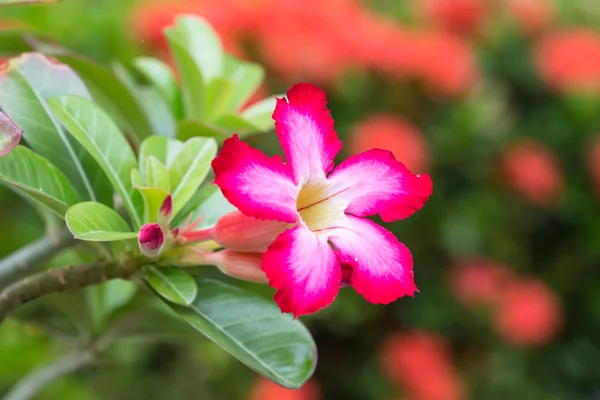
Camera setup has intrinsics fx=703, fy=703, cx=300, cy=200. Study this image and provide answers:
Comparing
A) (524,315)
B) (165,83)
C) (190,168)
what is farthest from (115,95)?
(524,315)

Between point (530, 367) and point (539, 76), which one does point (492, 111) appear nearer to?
point (539, 76)

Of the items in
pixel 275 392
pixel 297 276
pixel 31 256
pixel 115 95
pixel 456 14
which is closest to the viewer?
pixel 297 276

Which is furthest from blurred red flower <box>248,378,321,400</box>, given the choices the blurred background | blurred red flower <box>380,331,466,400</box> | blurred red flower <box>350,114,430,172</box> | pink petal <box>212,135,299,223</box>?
pink petal <box>212,135,299,223</box>

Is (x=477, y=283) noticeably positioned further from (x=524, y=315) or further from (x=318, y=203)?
(x=318, y=203)

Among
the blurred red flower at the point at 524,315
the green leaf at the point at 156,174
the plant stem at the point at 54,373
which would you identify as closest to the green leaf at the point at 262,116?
the green leaf at the point at 156,174

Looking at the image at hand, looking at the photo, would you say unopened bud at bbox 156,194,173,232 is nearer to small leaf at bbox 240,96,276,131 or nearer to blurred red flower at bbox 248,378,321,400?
small leaf at bbox 240,96,276,131

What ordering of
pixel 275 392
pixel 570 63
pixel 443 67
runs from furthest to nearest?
pixel 570 63
pixel 443 67
pixel 275 392

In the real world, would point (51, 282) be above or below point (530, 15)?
above
